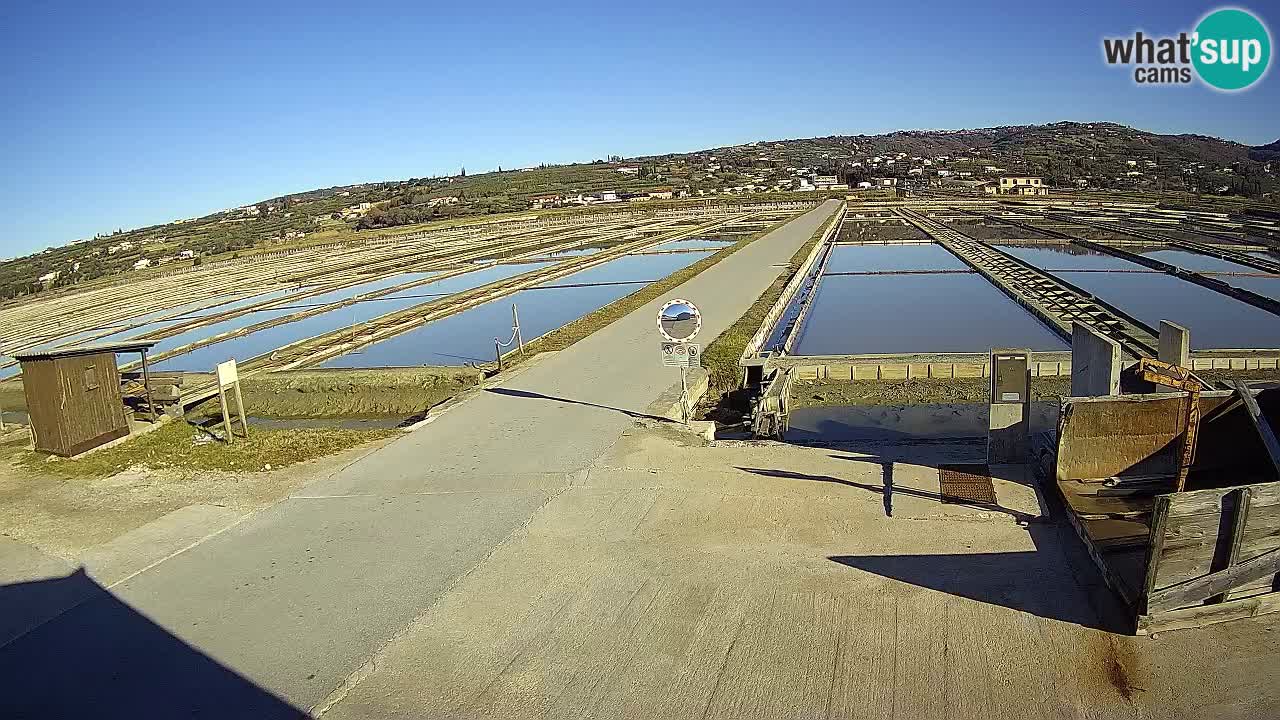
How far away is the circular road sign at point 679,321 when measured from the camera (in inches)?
404

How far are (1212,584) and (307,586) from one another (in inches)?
233

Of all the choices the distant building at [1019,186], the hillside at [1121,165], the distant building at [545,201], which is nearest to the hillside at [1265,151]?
the hillside at [1121,165]

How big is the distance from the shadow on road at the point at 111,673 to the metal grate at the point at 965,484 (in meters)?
5.17

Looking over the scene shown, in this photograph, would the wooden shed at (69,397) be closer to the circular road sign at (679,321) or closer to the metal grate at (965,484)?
the circular road sign at (679,321)

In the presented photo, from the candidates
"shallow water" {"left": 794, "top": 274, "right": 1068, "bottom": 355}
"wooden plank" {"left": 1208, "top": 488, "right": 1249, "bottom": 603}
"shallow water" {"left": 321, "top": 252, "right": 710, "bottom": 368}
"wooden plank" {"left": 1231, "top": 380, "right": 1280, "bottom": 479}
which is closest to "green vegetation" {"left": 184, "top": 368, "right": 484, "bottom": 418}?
"shallow water" {"left": 321, "top": 252, "right": 710, "bottom": 368}

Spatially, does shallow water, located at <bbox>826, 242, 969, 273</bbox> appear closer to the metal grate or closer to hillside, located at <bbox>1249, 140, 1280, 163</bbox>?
the metal grate

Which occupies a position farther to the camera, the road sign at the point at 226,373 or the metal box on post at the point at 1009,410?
the road sign at the point at 226,373

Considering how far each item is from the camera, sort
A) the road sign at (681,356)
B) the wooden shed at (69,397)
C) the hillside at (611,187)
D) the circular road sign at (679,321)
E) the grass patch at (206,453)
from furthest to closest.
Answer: the hillside at (611,187) < the wooden shed at (69,397) < the circular road sign at (679,321) < the grass patch at (206,453) < the road sign at (681,356)

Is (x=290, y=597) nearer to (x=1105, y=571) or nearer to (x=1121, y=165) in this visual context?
(x=1105, y=571)

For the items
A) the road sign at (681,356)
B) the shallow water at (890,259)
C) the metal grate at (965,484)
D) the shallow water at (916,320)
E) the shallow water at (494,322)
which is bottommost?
the shallow water at (916,320)

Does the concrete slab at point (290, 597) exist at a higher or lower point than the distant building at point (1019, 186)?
lower

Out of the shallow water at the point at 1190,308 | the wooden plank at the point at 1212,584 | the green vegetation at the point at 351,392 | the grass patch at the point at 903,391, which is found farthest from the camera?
the shallow water at the point at 1190,308

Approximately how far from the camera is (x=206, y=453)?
10461 mm

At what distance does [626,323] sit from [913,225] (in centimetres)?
4100
